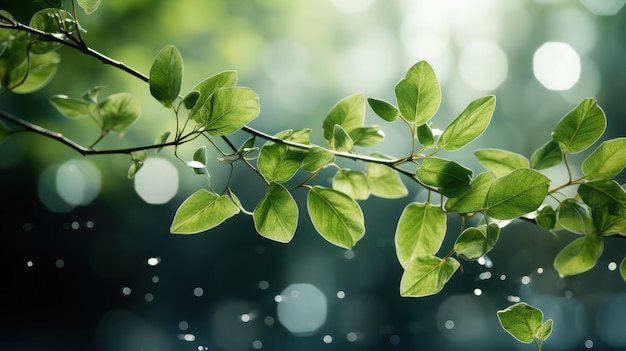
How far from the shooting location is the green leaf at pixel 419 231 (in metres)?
0.23

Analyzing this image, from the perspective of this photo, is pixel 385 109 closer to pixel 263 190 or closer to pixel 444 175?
pixel 444 175

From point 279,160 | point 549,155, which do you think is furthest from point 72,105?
point 549,155

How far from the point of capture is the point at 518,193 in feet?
0.68

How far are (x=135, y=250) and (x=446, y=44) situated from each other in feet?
4.34

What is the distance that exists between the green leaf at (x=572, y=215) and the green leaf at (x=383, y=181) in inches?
3.0

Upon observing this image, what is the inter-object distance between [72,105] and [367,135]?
0.53 ft

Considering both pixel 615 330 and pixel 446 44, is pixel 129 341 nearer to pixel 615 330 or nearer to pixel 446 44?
pixel 615 330

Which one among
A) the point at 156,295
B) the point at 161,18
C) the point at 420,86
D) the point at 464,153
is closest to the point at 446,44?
the point at 464,153

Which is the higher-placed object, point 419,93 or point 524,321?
point 419,93

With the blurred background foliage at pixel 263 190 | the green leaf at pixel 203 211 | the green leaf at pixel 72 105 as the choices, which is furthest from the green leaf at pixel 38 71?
the blurred background foliage at pixel 263 190

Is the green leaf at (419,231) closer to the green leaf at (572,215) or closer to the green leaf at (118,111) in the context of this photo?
the green leaf at (572,215)

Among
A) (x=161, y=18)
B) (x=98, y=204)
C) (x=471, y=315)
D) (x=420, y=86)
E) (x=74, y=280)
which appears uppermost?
(x=161, y=18)

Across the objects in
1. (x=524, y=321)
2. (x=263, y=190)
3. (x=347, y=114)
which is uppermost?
(x=347, y=114)

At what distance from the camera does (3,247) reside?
1.19 meters
